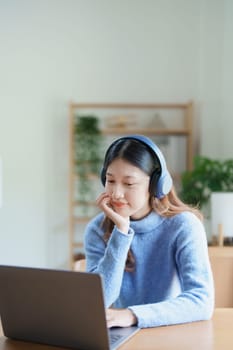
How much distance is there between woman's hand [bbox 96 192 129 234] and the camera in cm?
137

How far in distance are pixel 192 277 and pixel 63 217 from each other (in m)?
2.76

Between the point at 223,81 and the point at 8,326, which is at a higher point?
the point at 223,81

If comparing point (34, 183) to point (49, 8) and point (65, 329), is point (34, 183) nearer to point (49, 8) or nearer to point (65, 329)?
point (49, 8)

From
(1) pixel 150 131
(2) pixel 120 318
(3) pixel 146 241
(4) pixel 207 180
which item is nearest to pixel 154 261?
(3) pixel 146 241

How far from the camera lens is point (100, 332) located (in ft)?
3.41

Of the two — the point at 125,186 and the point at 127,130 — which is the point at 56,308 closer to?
the point at 125,186

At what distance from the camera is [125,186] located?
1412mm

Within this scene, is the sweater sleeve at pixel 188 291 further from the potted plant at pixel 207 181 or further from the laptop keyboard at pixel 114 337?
the potted plant at pixel 207 181

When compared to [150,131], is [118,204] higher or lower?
lower

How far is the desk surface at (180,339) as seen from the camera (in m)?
1.10

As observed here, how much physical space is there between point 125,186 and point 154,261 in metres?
0.24

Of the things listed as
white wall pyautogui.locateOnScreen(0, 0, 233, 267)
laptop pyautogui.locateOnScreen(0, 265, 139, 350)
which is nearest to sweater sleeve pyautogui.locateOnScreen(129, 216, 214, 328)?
laptop pyautogui.locateOnScreen(0, 265, 139, 350)

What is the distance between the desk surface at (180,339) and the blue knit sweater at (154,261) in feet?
0.27

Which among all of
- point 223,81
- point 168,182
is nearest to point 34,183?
point 223,81
